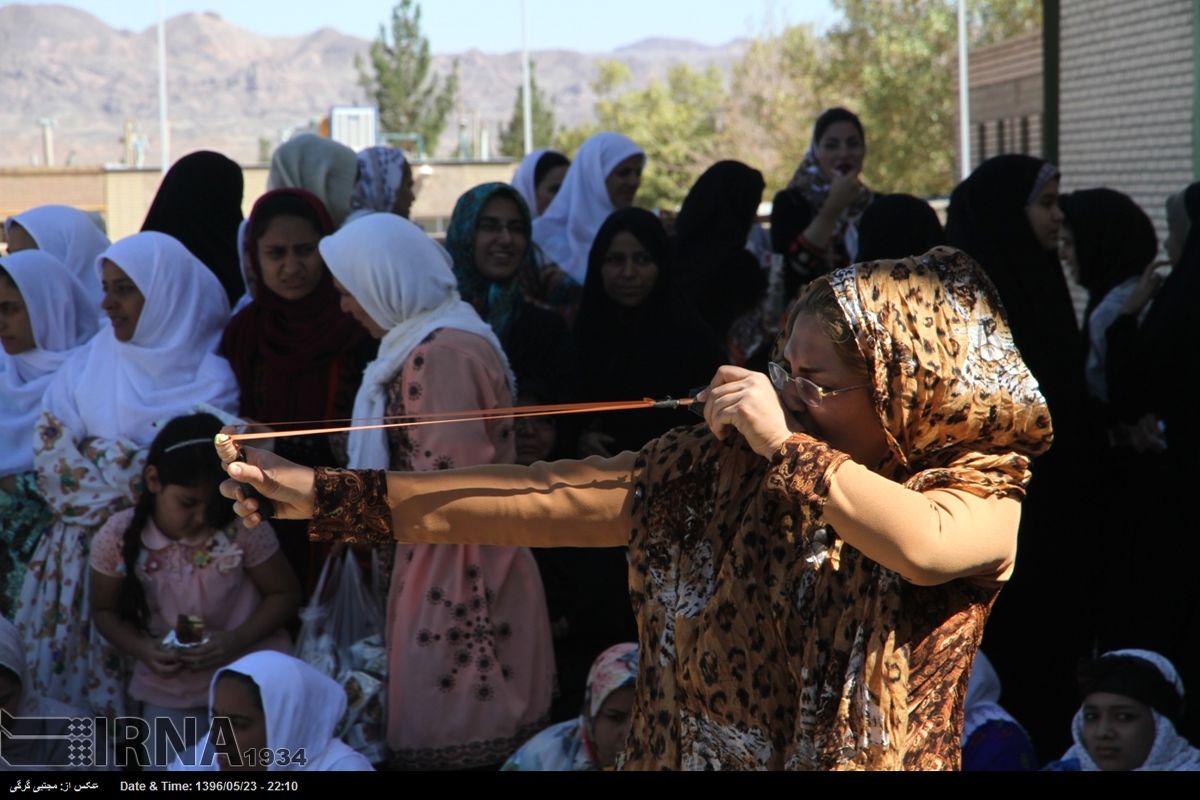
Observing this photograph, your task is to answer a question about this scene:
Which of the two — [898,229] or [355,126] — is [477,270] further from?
[355,126]

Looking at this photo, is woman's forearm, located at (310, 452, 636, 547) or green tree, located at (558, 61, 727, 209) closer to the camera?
woman's forearm, located at (310, 452, 636, 547)

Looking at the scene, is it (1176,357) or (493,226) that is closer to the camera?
(1176,357)

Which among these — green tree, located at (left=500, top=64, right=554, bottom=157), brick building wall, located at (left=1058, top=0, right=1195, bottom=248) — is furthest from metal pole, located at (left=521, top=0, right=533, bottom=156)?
brick building wall, located at (left=1058, top=0, right=1195, bottom=248)

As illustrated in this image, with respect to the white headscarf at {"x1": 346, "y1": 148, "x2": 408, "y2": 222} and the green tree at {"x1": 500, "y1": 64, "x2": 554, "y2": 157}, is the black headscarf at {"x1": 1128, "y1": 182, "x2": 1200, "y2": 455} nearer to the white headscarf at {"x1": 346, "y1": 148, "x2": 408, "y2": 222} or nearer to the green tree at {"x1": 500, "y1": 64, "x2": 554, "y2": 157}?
the white headscarf at {"x1": 346, "y1": 148, "x2": 408, "y2": 222}

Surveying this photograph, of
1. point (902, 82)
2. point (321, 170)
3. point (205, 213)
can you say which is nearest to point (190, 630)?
point (205, 213)

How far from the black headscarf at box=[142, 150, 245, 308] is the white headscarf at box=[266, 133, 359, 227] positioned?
0.85 feet

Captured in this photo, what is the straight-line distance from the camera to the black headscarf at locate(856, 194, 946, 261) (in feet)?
15.3

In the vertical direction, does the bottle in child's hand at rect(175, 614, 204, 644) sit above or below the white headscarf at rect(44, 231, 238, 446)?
below

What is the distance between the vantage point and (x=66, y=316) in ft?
15.3

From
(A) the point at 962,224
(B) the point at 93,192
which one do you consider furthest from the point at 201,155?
(B) the point at 93,192

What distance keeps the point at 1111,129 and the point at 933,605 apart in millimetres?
8032

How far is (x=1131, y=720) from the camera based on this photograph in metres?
3.61

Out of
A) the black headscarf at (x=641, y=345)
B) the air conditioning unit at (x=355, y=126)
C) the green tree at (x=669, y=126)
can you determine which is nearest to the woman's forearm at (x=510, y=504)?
the black headscarf at (x=641, y=345)

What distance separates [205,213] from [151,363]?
1.33 meters
